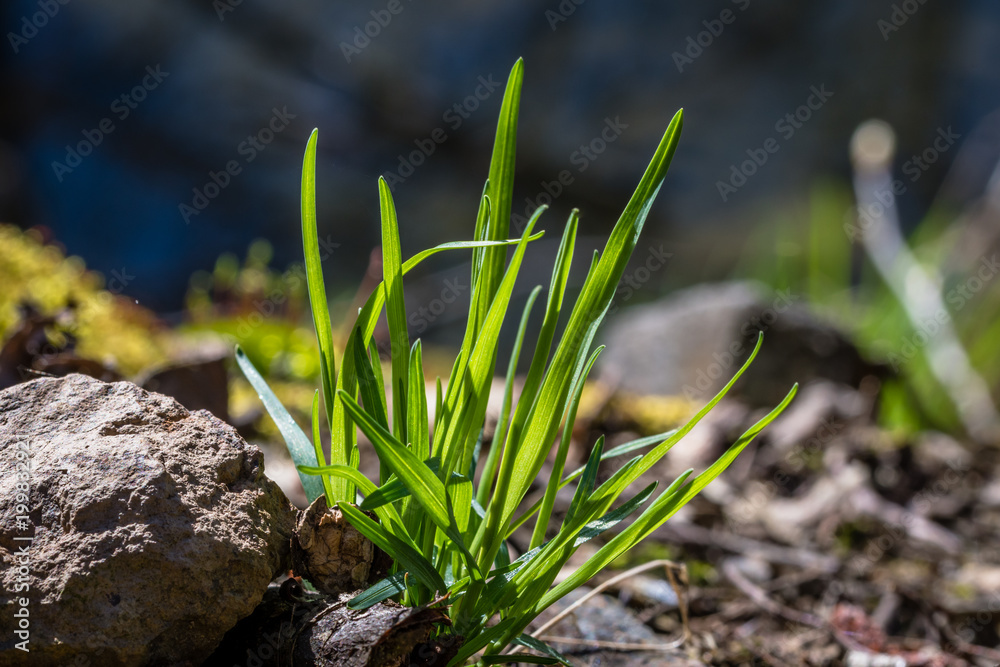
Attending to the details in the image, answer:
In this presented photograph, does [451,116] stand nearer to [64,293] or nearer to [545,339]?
[64,293]

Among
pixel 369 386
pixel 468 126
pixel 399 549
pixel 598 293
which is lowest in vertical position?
pixel 399 549

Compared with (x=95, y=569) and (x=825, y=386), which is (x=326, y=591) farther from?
(x=825, y=386)

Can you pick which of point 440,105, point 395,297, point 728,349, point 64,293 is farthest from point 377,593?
point 440,105

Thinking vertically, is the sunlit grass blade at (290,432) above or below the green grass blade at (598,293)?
below

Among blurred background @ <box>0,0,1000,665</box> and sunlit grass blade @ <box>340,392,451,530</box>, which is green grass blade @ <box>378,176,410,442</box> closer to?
sunlit grass blade @ <box>340,392,451,530</box>

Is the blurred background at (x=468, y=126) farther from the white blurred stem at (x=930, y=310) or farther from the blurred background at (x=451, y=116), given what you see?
the white blurred stem at (x=930, y=310)

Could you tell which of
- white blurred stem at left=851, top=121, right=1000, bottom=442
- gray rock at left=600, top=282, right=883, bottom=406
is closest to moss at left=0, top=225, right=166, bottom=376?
gray rock at left=600, top=282, right=883, bottom=406

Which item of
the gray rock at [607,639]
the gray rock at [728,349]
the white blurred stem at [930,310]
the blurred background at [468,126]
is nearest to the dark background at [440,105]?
the blurred background at [468,126]
